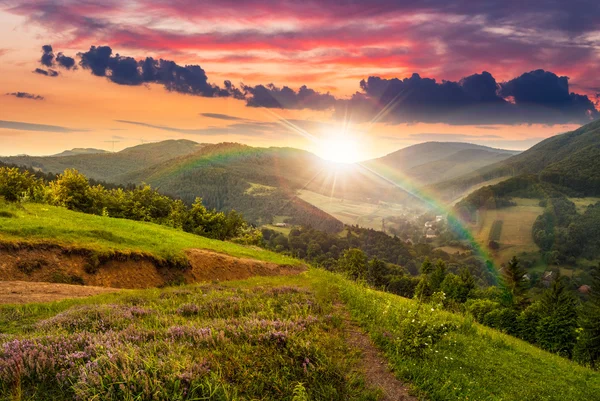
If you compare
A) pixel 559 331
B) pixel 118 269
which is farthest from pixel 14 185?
pixel 559 331

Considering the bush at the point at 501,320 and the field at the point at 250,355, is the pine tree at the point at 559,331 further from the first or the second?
the field at the point at 250,355

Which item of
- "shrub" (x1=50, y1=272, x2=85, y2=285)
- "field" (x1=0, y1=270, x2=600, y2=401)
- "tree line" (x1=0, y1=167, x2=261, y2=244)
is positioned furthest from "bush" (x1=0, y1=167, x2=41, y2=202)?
"field" (x1=0, y1=270, x2=600, y2=401)

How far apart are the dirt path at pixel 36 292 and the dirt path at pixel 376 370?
1084 cm

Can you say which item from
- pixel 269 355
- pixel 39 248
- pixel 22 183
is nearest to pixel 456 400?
pixel 269 355

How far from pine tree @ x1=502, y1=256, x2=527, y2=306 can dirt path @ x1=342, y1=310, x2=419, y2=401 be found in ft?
298

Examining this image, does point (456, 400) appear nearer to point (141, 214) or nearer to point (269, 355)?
point (269, 355)

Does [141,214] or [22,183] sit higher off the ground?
[22,183]

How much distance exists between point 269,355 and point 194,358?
1415 millimetres

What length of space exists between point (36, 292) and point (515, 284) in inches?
3831

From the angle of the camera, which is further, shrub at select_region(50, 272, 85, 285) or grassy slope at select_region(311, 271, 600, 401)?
shrub at select_region(50, 272, 85, 285)

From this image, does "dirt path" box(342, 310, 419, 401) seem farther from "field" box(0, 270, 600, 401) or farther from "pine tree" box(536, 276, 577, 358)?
"pine tree" box(536, 276, 577, 358)

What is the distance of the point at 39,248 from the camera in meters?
19.0

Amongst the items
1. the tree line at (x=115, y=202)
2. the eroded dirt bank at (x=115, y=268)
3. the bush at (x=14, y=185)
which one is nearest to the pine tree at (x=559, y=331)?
the tree line at (x=115, y=202)

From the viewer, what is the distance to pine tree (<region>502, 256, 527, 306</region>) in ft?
279
